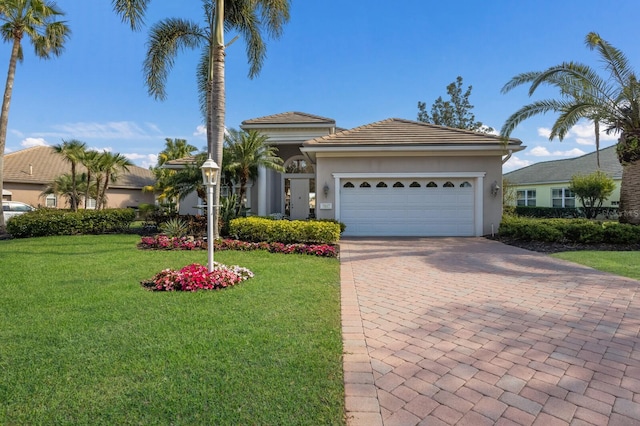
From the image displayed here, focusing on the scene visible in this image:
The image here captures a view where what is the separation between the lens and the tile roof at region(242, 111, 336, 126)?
16.5 metres

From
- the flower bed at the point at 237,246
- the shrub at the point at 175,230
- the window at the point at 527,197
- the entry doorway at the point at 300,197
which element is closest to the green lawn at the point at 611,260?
the flower bed at the point at 237,246

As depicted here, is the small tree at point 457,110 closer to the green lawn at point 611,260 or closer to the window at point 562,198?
Answer: the window at point 562,198

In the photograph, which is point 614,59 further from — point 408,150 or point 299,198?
point 299,198

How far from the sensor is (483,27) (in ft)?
41.0

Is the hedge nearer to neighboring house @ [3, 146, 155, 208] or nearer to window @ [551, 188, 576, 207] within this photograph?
window @ [551, 188, 576, 207]

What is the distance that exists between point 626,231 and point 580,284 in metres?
6.42

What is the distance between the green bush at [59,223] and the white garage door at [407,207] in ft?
33.1

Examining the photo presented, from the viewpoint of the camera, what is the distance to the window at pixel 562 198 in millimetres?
24577

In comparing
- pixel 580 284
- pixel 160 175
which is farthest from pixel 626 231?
pixel 160 175

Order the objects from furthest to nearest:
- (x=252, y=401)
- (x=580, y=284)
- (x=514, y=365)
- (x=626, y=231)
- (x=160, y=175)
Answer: (x=160, y=175) → (x=626, y=231) → (x=580, y=284) → (x=514, y=365) → (x=252, y=401)

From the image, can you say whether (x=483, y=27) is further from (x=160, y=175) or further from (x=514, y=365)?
(x=160, y=175)

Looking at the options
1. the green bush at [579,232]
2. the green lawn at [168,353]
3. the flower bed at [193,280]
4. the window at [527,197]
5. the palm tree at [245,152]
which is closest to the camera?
the green lawn at [168,353]

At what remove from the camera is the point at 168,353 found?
129 inches

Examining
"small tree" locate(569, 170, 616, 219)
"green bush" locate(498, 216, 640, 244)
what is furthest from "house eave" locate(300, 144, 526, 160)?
"small tree" locate(569, 170, 616, 219)
